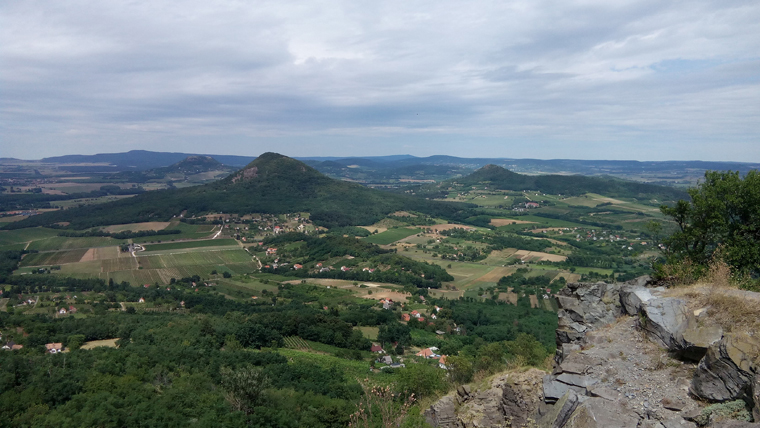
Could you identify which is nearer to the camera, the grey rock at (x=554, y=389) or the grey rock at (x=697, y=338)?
the grey rock at (x=697, y=338)

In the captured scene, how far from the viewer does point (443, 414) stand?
17047 mm

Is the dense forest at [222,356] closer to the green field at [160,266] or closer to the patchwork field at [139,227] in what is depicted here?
the green field at [160,266]

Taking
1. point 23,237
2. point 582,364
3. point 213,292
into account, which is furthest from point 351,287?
point 23,237

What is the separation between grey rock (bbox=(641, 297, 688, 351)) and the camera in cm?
1133

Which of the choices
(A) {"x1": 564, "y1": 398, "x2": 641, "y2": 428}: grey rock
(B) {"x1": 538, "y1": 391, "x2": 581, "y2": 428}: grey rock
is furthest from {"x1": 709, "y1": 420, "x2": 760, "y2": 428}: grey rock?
(B) {"x1": 538, "y1": 391, "x2": 581, "y2": 428}: grey rock

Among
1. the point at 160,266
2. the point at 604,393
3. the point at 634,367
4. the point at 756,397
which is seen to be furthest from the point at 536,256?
the point at 756,397

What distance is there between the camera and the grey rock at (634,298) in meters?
13.9

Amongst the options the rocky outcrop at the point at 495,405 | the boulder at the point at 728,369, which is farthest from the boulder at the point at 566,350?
the boulder at the point at 728,369

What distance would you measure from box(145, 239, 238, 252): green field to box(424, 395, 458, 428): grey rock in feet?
323

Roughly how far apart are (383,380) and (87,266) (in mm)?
81154

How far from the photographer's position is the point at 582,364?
12.1 meters

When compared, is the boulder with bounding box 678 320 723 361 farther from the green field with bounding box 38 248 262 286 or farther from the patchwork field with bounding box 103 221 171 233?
the patchwork field with bounding box 103 221 171 233

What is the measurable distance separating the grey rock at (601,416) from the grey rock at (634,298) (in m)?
5.24

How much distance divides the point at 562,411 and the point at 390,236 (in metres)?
111
